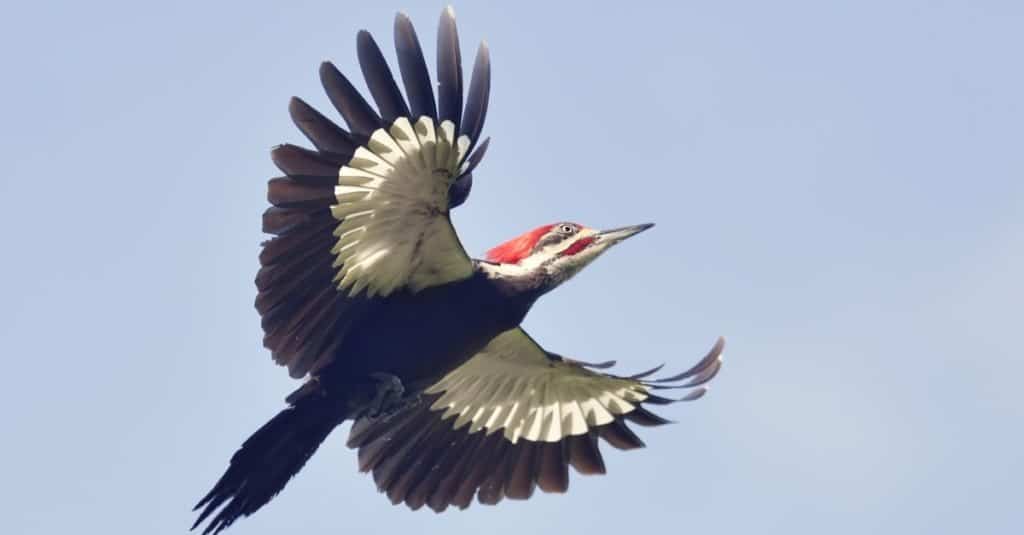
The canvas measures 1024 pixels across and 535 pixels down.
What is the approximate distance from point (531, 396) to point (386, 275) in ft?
8.40

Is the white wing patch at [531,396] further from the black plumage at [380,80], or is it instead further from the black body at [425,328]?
the black plumage at [380,80]

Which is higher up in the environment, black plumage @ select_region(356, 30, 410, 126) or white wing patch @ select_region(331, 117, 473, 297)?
black plumage @ select_region(356, 30, 410, 126)

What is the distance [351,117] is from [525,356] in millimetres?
3288

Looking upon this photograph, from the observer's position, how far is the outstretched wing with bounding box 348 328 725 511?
52.4 ft

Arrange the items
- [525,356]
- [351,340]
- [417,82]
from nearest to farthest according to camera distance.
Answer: [417,82] < [351,340] < [525,356]

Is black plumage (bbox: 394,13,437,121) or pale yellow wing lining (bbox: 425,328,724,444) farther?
pale yellow wing lining (bbox: 425,328,724,444)

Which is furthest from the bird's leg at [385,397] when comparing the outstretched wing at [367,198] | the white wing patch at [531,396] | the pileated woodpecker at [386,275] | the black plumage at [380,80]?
Answer: the black plumage at [380,80]

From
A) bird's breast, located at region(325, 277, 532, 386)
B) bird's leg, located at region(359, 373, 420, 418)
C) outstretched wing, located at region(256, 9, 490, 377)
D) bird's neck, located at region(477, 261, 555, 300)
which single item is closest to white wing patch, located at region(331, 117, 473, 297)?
outstretched wing, located at region(256, 9, 490, 377)

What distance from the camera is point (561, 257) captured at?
583 inches

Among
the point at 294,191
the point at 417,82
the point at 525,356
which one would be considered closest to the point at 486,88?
the point at 417,82

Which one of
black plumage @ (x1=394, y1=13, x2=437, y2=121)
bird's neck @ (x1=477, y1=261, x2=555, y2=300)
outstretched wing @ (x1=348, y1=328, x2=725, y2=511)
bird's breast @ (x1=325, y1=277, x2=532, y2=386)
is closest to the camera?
black plumage @ (x1=394, y1=13, x2=437, y2=121)

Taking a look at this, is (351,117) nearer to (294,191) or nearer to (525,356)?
(294,191)

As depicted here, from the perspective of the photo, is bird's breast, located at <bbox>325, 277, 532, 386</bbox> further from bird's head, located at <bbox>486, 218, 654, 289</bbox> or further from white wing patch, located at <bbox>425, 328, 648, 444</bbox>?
white wing patch, located at <bbox>425, 328, 648, 444</bbox>

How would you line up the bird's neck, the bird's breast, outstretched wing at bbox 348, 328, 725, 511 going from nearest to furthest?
the bird's breast, the bird's neck, outstretched wing at bbox 348, 328, 725, 511
